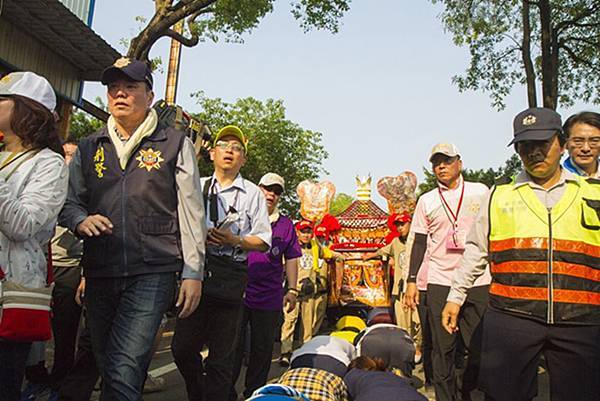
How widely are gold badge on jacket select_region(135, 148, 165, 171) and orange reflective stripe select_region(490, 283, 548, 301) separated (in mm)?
2086

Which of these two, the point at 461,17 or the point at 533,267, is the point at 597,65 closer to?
the point at 461,17

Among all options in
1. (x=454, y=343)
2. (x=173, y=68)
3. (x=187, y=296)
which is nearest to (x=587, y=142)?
(x=454, y=343)

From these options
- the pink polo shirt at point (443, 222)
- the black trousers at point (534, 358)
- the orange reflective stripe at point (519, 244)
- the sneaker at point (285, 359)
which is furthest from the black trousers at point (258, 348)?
the sneaker at point (285, 359)

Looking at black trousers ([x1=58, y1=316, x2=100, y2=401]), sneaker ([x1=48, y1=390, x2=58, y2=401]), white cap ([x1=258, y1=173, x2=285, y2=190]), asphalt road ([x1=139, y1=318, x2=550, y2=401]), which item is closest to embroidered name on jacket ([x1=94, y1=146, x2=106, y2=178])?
black trousers ([x1=58, y1=316, x2=100, y2=401])

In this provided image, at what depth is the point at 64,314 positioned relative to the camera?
4895 mm

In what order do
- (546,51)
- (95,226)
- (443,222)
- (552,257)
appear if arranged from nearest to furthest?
(95,226) < (552,257) < (443,222) < (546,51)

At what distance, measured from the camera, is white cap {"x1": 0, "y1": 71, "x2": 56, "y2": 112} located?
3076 mm

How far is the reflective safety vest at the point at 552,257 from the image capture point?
339cm

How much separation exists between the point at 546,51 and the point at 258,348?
1223 centimetres

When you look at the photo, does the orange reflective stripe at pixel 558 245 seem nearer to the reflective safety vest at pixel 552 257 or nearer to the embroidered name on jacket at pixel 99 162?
the reflective safety vest at pixel 552 257

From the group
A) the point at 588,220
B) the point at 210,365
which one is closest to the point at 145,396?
the point at 210,365

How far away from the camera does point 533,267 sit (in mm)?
3461

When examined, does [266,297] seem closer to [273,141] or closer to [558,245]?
[558,245]

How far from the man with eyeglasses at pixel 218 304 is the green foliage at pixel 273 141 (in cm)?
3395
